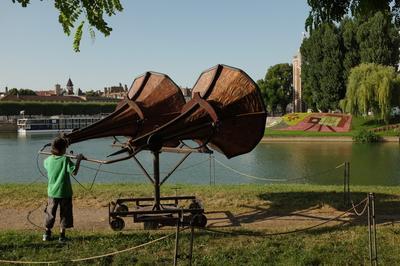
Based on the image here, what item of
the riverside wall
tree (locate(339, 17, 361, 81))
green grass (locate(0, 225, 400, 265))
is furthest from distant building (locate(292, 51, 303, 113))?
green grass (locate(0, 225, 400, 265))

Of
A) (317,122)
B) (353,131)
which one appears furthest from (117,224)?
(317,122)

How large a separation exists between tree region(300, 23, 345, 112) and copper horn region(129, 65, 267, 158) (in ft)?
161

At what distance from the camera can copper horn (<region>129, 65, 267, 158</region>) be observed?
8961 mm

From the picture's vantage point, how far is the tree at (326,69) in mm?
57463

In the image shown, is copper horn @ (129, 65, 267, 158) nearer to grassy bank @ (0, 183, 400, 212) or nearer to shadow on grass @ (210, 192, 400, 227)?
shadow on grass @ (210, 192, 400, 227)

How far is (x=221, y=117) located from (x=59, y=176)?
3203 millimetres

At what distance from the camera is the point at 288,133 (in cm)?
5584

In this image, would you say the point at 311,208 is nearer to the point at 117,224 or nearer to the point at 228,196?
the point at 228,196

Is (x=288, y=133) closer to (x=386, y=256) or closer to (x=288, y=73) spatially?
(x=288, y=73)

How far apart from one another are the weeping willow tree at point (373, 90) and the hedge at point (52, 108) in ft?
228

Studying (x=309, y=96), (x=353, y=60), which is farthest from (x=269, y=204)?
(x=309, y=96)

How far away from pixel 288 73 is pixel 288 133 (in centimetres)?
3835

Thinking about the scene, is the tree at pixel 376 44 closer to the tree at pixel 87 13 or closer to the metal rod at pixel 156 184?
the metal rod at pixel 156 184

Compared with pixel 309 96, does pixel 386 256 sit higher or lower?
lower
